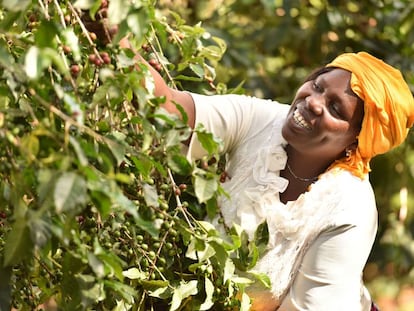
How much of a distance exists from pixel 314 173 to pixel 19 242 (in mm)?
756

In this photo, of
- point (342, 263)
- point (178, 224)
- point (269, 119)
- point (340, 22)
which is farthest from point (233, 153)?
point (340, 22)

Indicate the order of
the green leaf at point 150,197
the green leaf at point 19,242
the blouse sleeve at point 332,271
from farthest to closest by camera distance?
the blouse sleeve at point 332,271 → the green leaf at point 150,197 → the green leaf at point 19,242

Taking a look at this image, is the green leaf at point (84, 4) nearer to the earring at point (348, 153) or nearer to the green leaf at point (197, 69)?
the green leaf at point (197, 69)

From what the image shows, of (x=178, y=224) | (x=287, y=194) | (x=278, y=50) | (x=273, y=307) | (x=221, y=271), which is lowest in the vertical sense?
(x=278, y=50)

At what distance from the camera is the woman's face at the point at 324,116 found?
1.68m

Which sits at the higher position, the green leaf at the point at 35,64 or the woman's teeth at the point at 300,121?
the green leaf at the point at 35,64

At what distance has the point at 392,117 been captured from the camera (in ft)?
5.64

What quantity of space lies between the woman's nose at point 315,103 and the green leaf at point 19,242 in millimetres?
677

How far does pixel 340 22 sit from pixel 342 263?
1.59 meters

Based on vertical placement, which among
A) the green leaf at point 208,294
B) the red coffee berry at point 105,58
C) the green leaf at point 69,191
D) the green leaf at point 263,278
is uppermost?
the green leaf at point 69,191

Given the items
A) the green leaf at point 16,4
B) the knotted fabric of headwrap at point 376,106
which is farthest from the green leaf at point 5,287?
the knotted fabric of headwrap at point 376,106

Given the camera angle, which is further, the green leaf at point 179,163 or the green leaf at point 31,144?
the green leaf at point 179,163

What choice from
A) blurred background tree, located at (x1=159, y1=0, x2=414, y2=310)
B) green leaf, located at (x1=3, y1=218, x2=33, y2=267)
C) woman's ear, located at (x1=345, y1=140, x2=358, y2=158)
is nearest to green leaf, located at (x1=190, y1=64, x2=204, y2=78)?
woman's ear, located at (x1=345, y1=140, x2=358, y2=158)

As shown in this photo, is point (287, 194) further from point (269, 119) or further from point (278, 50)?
point (278, 50)
